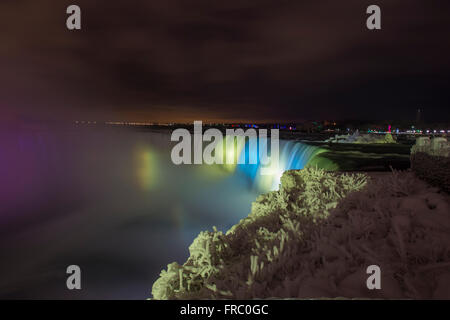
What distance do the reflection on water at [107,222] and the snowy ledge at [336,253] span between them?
9.31m

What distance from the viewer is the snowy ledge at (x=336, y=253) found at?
2.84m

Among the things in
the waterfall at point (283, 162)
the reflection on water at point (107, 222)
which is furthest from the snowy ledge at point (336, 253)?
the waterfall at point (283, 162)

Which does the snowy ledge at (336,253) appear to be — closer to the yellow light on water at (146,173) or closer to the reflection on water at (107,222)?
the reflection on water at (107,222)

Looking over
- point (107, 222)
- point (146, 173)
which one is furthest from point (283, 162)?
point (146, 173)

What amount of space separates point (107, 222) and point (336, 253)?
68.3 ft

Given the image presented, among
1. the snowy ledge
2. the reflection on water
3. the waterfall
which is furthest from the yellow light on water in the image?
the snowy ledge

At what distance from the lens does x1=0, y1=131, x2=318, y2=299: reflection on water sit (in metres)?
12.7

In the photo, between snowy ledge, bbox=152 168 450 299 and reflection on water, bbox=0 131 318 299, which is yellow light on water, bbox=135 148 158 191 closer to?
reflection on water, bbox=0 131 318 299

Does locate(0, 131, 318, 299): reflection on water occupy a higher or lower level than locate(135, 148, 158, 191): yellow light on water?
lower

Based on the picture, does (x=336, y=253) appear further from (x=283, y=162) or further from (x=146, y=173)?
(x=146, y=173)

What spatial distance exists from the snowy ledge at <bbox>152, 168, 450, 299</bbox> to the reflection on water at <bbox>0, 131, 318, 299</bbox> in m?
9.31

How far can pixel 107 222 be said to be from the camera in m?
20.5
